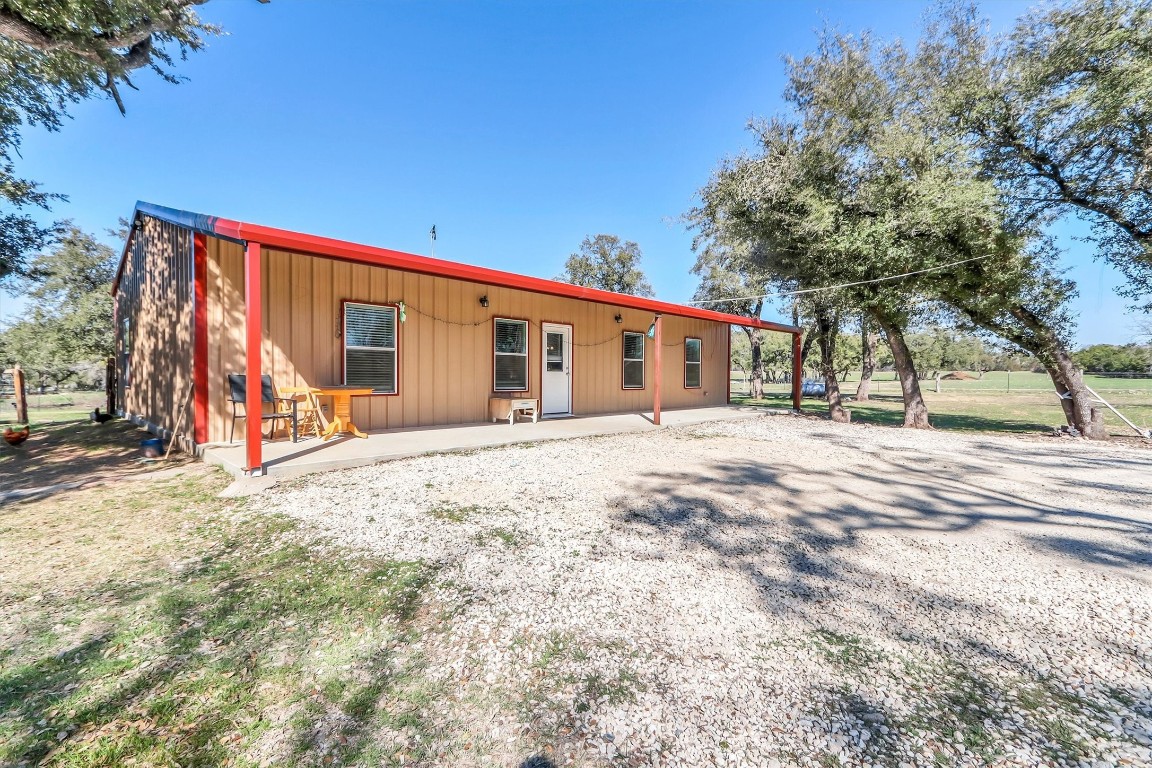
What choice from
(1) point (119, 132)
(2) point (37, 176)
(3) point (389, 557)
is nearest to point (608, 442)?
(3) point (389, 557)

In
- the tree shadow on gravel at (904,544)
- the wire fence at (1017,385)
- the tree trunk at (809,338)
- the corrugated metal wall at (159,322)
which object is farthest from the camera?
the wire fence at (1017,385)

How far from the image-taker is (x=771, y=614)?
83.5 inches

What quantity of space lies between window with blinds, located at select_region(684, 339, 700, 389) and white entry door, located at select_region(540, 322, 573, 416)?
3.91 meters

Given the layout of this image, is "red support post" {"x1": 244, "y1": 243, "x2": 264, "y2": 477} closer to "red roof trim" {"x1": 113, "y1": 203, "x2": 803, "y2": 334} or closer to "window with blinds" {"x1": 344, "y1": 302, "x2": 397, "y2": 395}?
"red roof trim" {"x1": 113, "y1": 203, "x2": 803, "y2": 334}

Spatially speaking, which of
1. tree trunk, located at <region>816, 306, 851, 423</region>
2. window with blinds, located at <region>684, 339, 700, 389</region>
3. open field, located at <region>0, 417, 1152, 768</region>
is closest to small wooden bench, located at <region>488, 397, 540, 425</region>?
open field, located at <region>0, 417, 1152, 768</region>

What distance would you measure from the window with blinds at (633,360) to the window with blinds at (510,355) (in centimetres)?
286

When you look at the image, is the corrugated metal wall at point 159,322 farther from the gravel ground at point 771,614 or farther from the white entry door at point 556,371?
the white entry door at point 556,371

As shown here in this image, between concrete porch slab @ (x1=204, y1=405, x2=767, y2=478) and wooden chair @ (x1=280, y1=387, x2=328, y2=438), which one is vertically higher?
wooden chair @ (x1=280, y1=387, x2=328, y2=438)

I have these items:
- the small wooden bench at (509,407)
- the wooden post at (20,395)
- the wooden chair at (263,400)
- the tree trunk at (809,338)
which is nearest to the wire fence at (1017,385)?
the tree trunk at (809,338)

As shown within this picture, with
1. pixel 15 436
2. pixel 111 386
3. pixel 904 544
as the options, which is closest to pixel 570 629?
pixel 904 544

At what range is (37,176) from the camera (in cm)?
934

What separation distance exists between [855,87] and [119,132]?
50.5ft

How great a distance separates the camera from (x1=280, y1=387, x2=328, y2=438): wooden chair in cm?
A: 570

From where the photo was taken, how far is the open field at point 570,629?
55.8 inches
